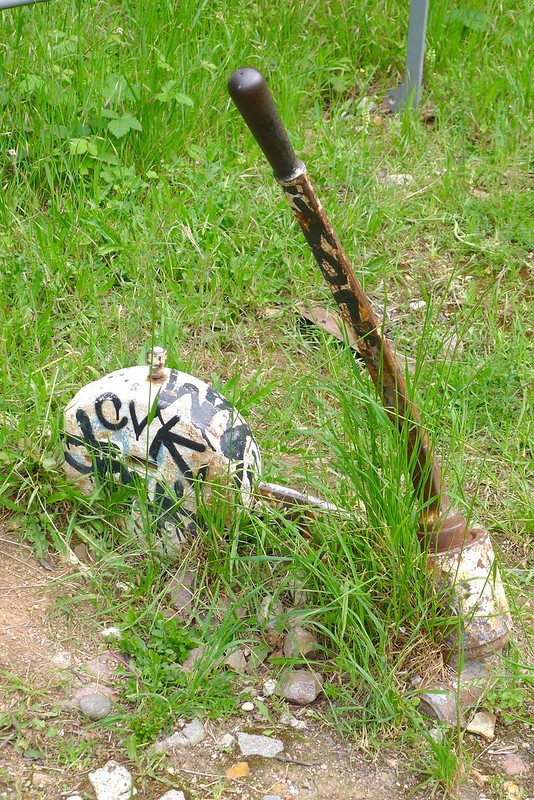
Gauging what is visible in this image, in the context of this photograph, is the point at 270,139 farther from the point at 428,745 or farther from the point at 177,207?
the point at 177,207

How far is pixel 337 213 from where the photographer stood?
10.9ft

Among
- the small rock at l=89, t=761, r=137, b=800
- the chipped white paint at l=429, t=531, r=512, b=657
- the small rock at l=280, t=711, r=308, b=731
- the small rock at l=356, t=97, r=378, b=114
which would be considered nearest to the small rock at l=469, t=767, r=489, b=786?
the chipped white paint at l=429, t=531, r=512, b=657

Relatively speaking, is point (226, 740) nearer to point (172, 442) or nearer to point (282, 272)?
point (172, 442)

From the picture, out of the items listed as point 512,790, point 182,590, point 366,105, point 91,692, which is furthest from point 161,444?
point 366,105

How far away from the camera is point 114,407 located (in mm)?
2184

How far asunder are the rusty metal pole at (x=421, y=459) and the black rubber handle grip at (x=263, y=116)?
7 cm

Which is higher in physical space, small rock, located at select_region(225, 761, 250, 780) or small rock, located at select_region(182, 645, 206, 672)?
small rock, located at select_region(182, 645, 206, 672)

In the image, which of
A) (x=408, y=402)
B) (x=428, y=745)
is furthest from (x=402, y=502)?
(x=428, y=745)

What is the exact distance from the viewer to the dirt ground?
6.11 ft

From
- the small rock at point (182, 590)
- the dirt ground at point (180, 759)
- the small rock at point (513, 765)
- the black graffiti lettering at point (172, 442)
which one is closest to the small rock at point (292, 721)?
the dirt ground at point (180, 759)

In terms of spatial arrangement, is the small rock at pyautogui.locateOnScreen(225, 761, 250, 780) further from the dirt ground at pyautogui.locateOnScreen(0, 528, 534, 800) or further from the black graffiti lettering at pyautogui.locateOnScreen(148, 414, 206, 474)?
the black graffiti lettering at pyautogui.locateOnScreen(148, 414, 206, 474)

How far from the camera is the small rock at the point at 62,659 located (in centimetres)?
205

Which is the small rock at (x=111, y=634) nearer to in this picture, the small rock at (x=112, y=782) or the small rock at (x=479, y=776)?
the small rock at (x=112, y=782)

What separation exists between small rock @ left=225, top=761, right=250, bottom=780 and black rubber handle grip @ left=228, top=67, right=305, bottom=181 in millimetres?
1206
